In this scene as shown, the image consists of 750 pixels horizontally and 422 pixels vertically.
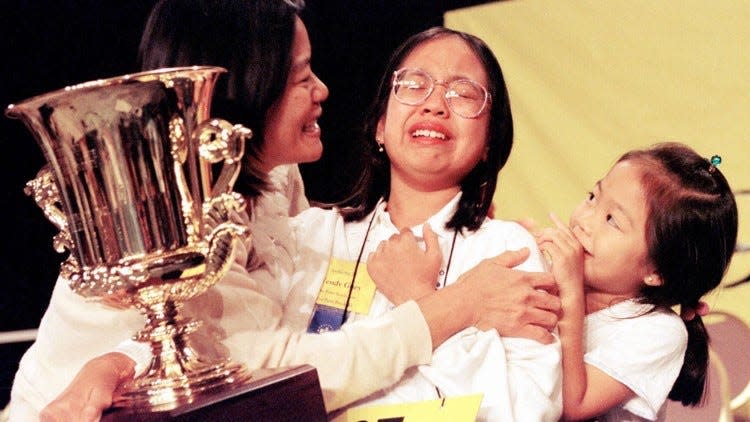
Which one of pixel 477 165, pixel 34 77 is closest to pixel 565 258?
pixel 477 165

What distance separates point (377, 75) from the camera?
3240 mm

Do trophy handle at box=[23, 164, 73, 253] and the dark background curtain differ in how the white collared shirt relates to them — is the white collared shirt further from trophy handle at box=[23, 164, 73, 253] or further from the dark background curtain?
the dark background curtain

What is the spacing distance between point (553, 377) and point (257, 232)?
1.90 ft

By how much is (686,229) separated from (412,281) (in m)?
0.50

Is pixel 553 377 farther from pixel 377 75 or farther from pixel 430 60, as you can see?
pixel 377 75

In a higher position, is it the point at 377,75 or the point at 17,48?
the point at 17,48

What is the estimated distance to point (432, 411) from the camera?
1.34 m

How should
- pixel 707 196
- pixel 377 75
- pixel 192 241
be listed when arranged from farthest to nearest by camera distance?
pixel 377 75 → pixel 707 196 → pixel 192 241

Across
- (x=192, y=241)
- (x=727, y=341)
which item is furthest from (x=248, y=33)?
(x=727, y=341)

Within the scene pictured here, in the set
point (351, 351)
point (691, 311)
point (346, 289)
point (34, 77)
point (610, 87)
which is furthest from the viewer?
point (610, 87)

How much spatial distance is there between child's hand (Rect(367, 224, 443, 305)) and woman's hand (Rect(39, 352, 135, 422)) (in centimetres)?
46

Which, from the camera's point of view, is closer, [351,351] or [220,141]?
[220,141]

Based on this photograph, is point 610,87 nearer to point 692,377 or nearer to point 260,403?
point 692,377

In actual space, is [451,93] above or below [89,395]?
above
